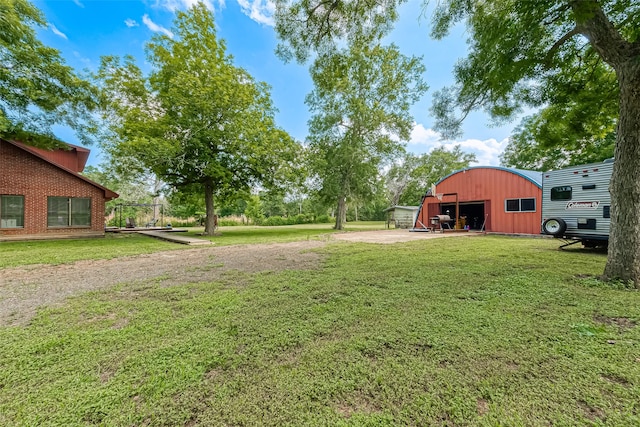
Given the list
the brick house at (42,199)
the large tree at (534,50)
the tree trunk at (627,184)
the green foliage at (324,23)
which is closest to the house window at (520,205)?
the large tree at (534,50)

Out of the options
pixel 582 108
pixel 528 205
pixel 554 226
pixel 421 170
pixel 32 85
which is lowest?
pixel 554 226

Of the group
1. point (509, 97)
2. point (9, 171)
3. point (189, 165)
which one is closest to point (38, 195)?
point (9, 171)

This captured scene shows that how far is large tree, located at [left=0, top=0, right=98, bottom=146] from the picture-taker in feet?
29.3

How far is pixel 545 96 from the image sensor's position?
6.71 meters

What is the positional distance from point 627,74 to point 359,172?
52.9ft

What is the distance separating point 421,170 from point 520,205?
22.4m

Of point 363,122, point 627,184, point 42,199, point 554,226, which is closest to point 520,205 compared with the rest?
point 554,226

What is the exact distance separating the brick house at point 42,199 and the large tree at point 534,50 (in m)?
13.0

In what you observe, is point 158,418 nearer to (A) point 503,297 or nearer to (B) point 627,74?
(A) point 503,297

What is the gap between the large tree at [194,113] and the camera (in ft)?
38.9

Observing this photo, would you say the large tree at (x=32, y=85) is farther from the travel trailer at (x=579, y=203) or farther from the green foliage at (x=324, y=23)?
the travel trailer at (x=579, y=203)

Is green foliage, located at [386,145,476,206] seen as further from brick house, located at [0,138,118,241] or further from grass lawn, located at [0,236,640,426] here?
grass lawn, located at [0,236,640,426]

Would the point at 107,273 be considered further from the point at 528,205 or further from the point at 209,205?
the point at 528,205

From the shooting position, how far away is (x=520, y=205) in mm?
13297
